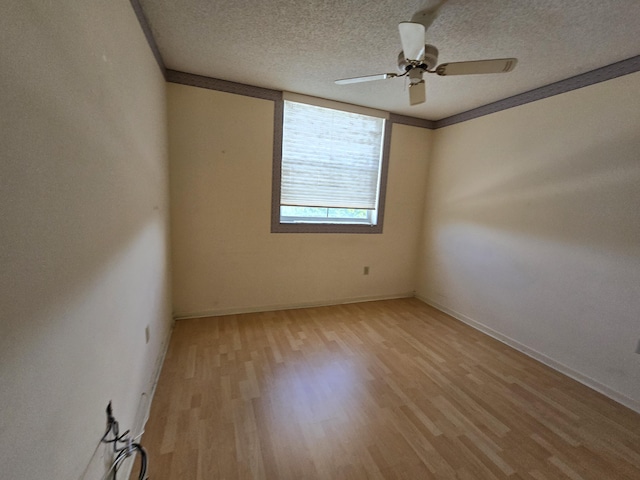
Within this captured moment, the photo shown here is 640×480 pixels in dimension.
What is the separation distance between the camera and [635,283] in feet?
6.09

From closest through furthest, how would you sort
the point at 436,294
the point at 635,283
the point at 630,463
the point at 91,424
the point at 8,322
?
the point at 8,322 < the point at 91,424 < the point at 630,463 < the point at 635,283 < the point at 436,294

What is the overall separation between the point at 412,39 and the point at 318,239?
220cm

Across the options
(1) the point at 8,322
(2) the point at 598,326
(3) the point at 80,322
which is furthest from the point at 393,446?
(2) the point at 598,326

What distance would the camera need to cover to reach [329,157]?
3098 millimetres

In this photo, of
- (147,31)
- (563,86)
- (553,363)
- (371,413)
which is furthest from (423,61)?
(553,363)

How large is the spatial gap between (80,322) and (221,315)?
2.21 m

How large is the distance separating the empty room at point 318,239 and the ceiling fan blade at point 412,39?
0.01m

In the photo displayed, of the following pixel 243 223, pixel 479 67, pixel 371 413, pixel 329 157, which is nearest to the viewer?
pixel 479 67

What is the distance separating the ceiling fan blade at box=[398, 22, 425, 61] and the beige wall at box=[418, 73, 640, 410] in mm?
1636

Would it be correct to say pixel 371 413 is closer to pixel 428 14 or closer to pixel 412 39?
pixel 412 39

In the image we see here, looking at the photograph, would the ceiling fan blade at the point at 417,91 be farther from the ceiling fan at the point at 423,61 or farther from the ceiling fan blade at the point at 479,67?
the ceiling fan blade at the point at 479,67

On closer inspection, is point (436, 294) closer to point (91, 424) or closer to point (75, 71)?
point (91, 424)

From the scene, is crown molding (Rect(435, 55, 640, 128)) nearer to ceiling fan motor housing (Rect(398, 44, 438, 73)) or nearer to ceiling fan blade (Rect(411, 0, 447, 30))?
ceiling fan motor housing (Rect(398, 44, 438, 73))

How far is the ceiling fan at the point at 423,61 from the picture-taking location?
1313 millimetres
